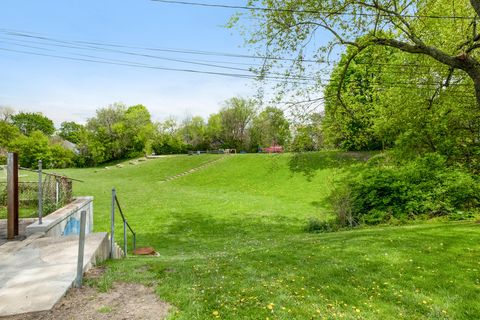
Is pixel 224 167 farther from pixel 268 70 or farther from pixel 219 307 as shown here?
pixel 219 307

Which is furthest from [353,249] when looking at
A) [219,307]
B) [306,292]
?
[219,307]

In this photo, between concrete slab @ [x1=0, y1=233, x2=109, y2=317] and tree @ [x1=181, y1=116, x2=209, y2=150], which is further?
tree @ [x1=181, y1=116, x2=209, y2=150]

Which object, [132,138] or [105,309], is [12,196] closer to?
[105,309]

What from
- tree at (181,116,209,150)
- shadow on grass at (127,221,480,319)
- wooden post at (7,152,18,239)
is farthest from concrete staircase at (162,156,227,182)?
shadow on grass at (127,221,480,319)

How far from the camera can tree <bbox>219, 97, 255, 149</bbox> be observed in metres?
43.7

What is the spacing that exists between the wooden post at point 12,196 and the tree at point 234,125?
38335 mm

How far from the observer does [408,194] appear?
9320 millimetres

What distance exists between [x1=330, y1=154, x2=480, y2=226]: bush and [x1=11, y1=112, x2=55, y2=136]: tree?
71.9 m

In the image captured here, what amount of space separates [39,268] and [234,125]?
4128cm

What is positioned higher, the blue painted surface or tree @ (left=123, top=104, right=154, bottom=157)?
tree @ (left=123, top=104, right=154, bottom=157)

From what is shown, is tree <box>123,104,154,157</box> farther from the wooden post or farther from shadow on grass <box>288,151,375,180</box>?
the wooden post

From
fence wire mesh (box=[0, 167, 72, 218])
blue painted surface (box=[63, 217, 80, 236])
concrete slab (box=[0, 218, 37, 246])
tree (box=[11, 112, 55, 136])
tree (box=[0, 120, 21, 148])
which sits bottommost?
blue painted surface (box=[63, 217, 80, 236])

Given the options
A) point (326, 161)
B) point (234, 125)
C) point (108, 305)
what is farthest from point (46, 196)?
point (234, 125)

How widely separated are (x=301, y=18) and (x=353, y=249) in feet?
18.2
